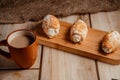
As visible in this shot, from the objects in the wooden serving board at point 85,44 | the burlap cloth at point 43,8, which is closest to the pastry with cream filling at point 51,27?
the wooden serving board at point 85,44

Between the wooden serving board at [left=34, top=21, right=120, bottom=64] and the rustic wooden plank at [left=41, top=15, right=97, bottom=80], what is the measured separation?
0.02m

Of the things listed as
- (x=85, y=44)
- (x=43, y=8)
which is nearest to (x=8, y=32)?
(x=43, y=8)

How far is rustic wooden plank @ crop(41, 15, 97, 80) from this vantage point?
0.66 metres

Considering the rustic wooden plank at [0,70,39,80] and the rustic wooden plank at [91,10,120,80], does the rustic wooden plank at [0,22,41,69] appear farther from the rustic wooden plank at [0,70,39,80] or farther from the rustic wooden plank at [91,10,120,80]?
the rustic wooden plank at [91,10,120,80]

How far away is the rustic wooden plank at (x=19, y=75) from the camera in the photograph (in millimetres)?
661

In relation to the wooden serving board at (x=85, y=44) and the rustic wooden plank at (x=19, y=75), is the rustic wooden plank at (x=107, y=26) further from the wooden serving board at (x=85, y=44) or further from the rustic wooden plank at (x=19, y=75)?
the rustic wooden plank at (x=19, y=75)

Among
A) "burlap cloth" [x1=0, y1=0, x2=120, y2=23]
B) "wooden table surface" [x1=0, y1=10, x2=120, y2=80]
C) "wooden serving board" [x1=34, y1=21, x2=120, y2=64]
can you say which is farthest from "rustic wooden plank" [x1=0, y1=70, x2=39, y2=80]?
Answer: "burlap cloth" [x1=0, y1=0, x2=120, y2=23]

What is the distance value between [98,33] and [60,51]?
5.6 inches

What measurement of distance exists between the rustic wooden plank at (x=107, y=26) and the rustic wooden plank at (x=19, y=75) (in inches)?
7.6

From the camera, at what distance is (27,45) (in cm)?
63

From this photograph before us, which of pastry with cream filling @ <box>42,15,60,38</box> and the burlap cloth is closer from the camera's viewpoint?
pastry with cream filling @ <box>42,15,60,38</box>

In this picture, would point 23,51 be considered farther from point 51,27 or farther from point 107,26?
point 107,26

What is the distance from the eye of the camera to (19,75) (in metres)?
0.67

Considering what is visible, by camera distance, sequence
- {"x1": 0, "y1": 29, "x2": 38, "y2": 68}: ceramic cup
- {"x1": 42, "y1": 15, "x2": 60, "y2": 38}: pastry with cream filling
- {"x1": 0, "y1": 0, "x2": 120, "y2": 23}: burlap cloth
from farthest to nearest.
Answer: {"x1": 0, "y1": 0, "x2": 120, "y2": 23}: burlap cloth, {"x1": 42, "y1": 15, "x2": 60, "y2": 38}: pastry with cream filling, {"x1": 0, "y1": 29, "x2": 38, "y2": 68}: ceramic cup
